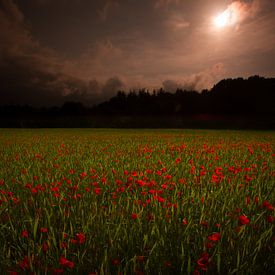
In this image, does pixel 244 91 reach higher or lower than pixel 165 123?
higher

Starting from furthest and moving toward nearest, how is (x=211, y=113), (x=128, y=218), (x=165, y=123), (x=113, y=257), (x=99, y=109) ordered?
(x=99, y=109) → (x=211, y=113) → (x=165, y=123) → (x=128, y=218) → (x=113, y=257)

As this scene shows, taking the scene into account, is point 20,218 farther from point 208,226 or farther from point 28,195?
point 208,226

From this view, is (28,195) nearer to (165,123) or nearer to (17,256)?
(17,256)

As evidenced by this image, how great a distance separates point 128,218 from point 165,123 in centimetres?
4342

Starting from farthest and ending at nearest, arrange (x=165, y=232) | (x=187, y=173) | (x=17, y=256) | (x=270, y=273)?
(x=187, y=173), (x=165, y=232), (x=17, y=256), (x=270, y=273)

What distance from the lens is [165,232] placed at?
208cm

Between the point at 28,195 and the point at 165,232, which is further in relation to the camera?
the point at 28,195

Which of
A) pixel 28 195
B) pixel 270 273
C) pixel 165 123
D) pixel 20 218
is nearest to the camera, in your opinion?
pixel 270 273

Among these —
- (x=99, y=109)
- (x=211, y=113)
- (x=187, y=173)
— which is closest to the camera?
(x=187, y=173)

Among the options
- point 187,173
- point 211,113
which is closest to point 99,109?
point 211,113

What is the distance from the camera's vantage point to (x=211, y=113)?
55656 mm

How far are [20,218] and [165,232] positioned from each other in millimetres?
1552

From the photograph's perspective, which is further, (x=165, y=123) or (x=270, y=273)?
(x=165, y=123)

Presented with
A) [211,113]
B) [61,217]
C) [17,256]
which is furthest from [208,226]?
[211,113]
